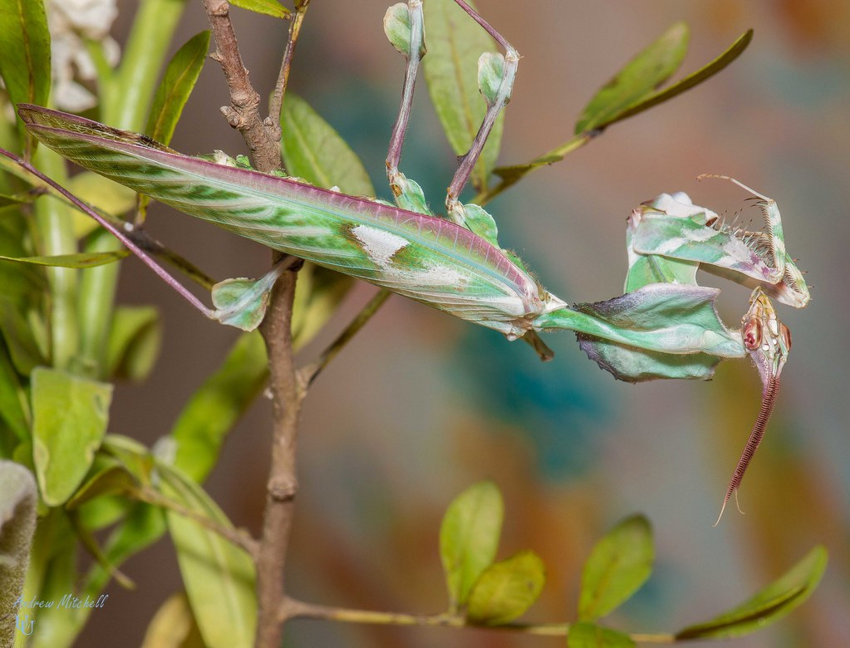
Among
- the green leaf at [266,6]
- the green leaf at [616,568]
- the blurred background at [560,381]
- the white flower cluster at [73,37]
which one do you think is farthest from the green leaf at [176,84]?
the blurred background at [560,381]

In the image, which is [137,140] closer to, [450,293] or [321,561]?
[450,293]

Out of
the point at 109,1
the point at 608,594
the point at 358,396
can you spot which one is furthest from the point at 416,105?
the point at 608,594

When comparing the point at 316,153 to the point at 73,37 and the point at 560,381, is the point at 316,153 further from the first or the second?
the point at 560,381

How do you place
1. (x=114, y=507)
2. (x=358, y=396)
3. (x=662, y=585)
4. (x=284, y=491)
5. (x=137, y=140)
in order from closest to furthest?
1. (x=137, y=140)
2. (x=284, y=491)
3. (x=114, y=507)
4. (x=662, y=585)
5. (x=358, y=396)

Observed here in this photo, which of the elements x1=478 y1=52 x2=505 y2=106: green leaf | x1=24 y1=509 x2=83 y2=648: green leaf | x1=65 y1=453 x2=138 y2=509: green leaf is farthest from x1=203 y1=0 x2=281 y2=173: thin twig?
x1=24 y1=509 x2=83 y2=648: green leaf

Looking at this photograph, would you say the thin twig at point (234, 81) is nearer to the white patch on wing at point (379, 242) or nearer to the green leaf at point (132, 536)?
the white patch on wing at point (379, 242)

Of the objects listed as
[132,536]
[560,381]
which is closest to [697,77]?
[132,536]
